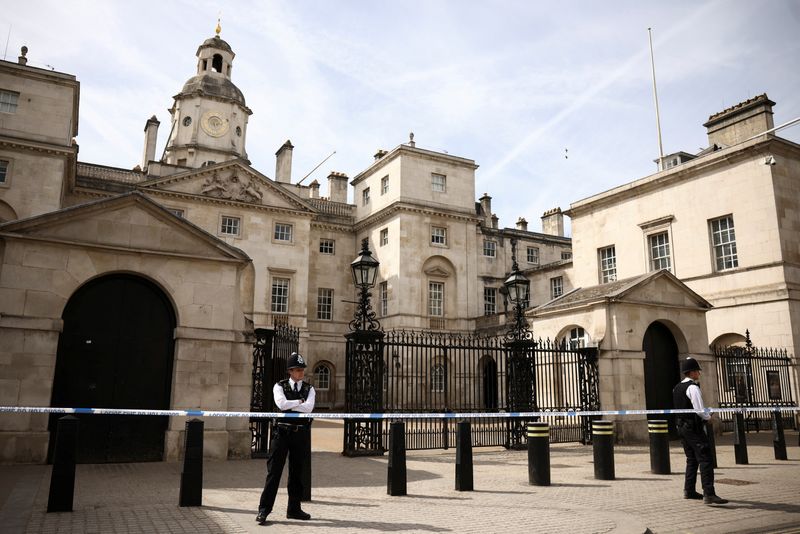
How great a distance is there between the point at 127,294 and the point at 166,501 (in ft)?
17.9

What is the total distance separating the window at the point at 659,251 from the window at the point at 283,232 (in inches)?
834

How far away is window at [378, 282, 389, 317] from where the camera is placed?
39.1 meters

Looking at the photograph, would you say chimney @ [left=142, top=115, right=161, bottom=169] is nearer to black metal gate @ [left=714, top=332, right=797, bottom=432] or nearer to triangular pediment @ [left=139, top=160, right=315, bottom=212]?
triangular pediment @ [left=139, top=160, right=315, bottom=212]

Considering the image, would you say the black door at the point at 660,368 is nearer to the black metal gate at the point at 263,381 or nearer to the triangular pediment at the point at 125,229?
the black metal gate at the point at 263,381

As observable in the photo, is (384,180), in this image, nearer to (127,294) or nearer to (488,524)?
(127,294)

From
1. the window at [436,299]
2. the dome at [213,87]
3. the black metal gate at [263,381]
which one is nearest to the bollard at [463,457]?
the black metal gate at [263,381]

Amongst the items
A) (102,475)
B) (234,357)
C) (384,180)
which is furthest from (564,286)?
(102,475)

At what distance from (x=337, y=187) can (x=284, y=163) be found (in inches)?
174

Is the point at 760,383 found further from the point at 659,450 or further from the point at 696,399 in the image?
the point at 696,399

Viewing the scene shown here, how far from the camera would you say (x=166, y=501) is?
7.79 meters

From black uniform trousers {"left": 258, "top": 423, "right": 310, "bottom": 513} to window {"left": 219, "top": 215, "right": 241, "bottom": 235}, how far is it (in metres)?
30.8

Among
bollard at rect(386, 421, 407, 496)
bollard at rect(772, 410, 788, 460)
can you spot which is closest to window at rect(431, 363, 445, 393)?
bollard at rect(386, 421, 407, 496)

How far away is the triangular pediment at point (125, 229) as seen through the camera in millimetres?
11352

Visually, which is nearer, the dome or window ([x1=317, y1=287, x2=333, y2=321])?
window ([x1=317, y1=287, x2=333, y2=321])
